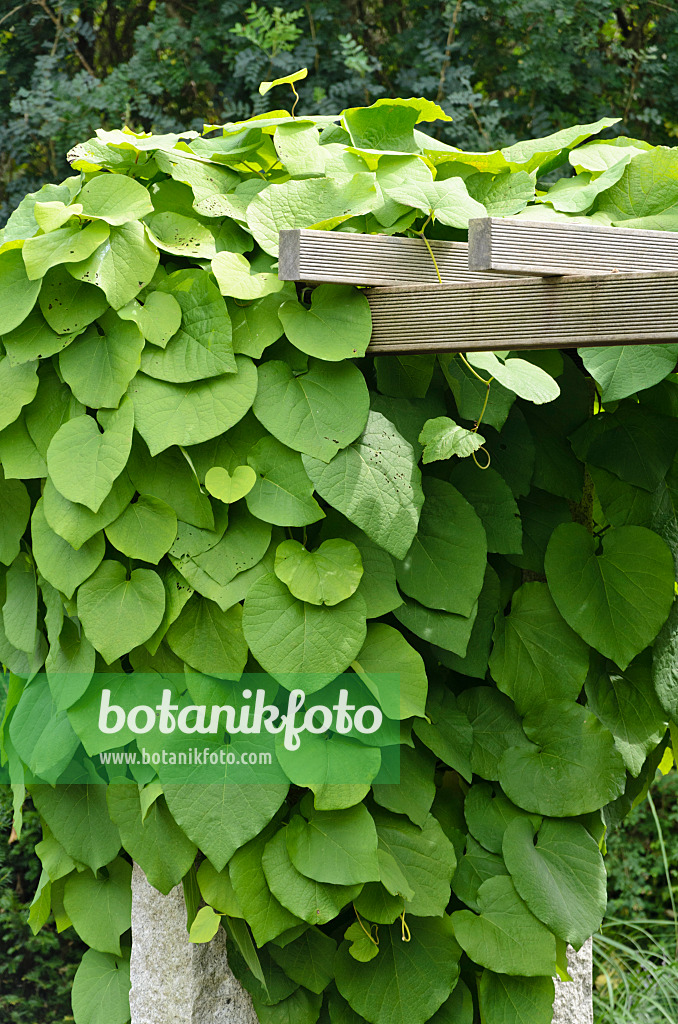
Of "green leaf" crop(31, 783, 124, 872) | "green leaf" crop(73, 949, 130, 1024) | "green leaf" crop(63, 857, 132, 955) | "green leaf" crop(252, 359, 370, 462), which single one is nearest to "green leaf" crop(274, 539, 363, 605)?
"green leaf" crop(252, 359, 370, 462)

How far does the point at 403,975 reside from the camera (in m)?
1.08

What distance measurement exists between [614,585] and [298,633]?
1.42ft

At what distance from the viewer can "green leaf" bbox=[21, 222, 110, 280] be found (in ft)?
3.04

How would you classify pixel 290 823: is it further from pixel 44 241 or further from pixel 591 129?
pixel 591 129

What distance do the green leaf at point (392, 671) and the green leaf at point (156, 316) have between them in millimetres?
411

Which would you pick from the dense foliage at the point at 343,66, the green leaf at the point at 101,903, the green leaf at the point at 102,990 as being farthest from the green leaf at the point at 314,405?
the dense foliage at the point at 343,66

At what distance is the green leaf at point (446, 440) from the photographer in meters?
→ 0.95

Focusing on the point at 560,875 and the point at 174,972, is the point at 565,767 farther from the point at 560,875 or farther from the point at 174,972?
the point at 174,972

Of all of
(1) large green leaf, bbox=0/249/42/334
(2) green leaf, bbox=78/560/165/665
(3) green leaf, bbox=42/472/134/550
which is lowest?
(2) green leaf, bbox=78/560/165/665

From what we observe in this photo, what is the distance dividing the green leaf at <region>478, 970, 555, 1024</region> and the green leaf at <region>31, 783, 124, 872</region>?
51 centimetres

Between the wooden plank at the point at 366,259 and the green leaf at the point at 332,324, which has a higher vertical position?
the wooden plank at the point at 366,259

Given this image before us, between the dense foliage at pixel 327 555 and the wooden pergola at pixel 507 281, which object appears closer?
the wooden pergola at pixel 507 281

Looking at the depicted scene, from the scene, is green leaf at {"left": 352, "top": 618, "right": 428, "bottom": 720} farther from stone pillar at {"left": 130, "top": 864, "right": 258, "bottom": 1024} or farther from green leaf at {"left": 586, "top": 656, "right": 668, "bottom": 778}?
stone pillar at {"left": 130, "top": 864, "right": 258, "bottom": 1024}

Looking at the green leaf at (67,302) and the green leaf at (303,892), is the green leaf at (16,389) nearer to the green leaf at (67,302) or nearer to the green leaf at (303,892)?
the green leaf at (67,302)
